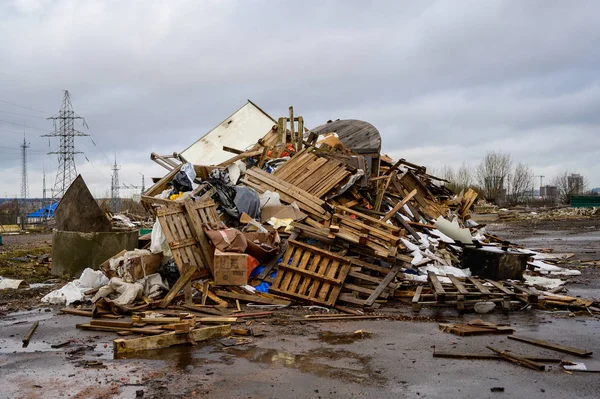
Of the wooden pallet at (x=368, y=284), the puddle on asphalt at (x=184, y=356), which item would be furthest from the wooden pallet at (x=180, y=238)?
the puddle on asphalt at (x=184, y=356)

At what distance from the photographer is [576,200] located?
49344 millimetres

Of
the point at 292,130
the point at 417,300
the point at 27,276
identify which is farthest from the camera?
the point at 292,130

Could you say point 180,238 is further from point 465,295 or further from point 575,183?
point 575,183

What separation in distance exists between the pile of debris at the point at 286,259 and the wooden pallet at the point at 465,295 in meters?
0.02

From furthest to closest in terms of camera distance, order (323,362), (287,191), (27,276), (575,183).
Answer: (575,183), (287,191), (27,276), (323,362)

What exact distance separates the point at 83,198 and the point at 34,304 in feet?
12.8

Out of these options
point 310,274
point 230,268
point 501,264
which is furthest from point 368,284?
point 501,264

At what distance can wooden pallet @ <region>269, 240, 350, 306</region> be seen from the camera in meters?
9.60

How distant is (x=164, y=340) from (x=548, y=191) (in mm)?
89251

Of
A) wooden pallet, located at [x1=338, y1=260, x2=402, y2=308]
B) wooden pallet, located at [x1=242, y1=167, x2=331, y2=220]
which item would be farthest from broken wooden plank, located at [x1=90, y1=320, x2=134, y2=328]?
wooden pallet, located at [x1=242, y1=167, x2=331, y2=220]

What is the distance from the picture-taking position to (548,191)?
86.6m

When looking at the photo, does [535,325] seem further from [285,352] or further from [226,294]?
[226,294]

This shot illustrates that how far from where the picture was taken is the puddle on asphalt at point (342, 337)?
707 cm

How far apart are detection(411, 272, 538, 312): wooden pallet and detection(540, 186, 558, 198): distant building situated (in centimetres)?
7565
